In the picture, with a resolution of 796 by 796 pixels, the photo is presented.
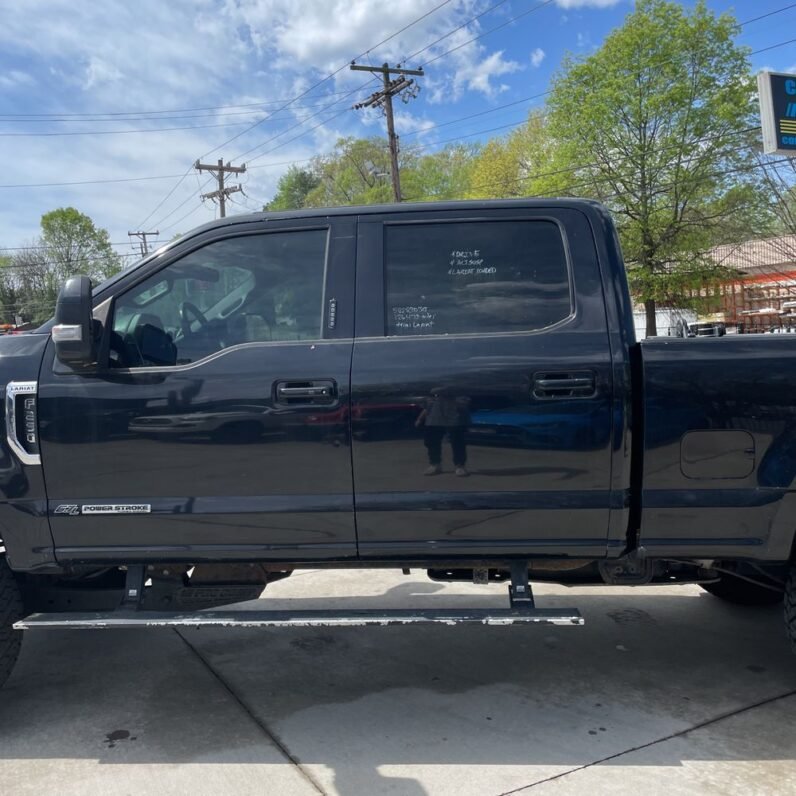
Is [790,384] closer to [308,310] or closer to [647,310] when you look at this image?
[308,310]

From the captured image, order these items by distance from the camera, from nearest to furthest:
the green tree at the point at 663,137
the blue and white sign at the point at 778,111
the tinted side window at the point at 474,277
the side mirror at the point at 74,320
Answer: the side mirror at the point at 74,320, the tinted side window at the point at 474,277, the blue and white sign at the point at 778,111, the green tree at the point at 663,137

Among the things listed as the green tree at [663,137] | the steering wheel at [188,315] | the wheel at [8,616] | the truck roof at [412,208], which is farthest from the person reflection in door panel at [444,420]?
the green tree at [663,137]

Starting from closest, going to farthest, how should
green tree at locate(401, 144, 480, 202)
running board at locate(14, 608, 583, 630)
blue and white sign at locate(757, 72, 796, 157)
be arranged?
running board at locate(14, 608, 583, 630)
blue and white sign at locate(757, 72, 796, 157)
green tree at locate(401, 144, 480, 202)

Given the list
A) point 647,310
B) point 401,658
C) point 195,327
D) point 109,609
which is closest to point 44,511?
point 109,609

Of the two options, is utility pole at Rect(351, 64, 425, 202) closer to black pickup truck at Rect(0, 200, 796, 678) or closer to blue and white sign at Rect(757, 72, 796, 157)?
blue and white sign at Rect(757, 72, 796, 157)

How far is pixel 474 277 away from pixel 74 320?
163cm

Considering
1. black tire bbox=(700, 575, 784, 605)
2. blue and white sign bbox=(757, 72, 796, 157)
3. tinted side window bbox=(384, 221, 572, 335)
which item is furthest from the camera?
blue and white sign bbox=(757, 72, 796, 157)

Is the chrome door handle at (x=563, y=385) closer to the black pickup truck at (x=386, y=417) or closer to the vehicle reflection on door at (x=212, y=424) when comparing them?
the black pickup truck at (x=386, y=417)

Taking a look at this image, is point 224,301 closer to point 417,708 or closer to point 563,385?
point 563,385

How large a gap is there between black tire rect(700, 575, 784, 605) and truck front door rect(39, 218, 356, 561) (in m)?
2.67

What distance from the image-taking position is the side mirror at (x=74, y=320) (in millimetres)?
2986

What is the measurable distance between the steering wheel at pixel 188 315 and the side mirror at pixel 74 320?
0.39 metres

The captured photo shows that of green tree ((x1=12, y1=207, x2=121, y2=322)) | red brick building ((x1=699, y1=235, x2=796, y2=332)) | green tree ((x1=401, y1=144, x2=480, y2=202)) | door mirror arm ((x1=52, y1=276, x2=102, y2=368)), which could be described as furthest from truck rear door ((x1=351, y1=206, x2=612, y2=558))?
green tree ((x1=12, y1=207, x2=121, y2=322))

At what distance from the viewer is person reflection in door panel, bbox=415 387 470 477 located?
10.0 feet
